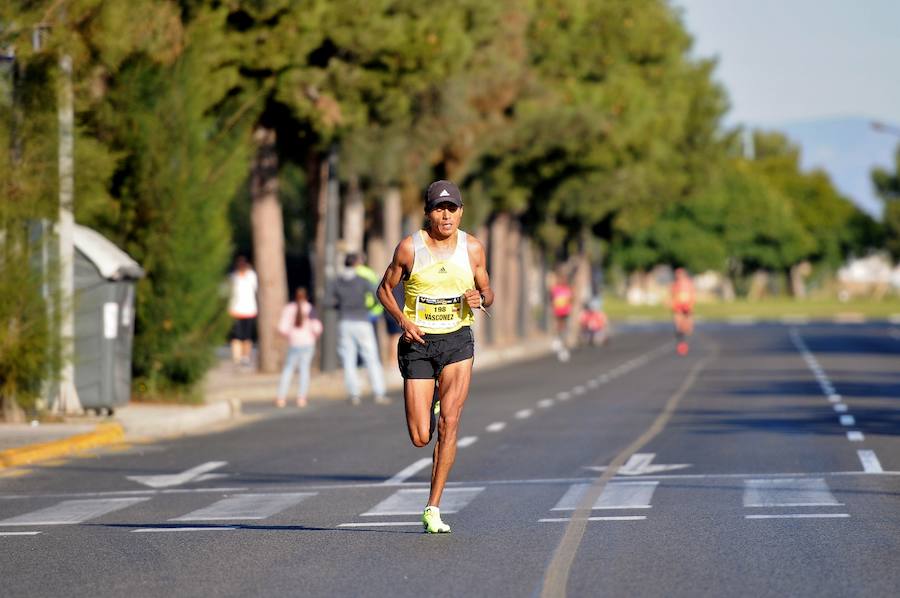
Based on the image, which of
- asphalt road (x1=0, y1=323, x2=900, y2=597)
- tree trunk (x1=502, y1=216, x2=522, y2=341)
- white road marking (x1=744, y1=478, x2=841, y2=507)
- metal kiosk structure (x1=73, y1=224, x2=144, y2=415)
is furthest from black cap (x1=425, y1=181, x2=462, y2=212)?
tree trunk (x1=502, y1=216, x2=522, y2=341)

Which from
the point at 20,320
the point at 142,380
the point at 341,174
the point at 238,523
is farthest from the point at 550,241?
the point at 238,523

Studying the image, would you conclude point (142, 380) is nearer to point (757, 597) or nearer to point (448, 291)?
point (448, 291)

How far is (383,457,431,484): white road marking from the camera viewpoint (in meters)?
15.2

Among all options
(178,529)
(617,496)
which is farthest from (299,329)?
(178,529)

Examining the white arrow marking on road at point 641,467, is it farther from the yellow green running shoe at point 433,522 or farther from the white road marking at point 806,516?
the yellow green running shoe at point 433,522

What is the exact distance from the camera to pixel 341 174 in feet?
113

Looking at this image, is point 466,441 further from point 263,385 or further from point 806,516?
point 263,385

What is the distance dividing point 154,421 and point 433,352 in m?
10.8

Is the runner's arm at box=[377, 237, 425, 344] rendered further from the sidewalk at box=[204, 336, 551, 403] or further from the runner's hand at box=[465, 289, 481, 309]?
the sidewalk at box=[204, 336, 551, 403]

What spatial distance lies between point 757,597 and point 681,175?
6368 centimetres

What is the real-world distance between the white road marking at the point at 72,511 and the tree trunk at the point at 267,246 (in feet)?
60.2

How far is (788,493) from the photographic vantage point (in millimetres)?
13211

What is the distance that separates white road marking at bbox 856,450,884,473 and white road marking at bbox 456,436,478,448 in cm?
403

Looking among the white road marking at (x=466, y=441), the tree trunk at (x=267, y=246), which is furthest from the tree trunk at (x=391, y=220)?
the white road marking at (x=466, y=441)
